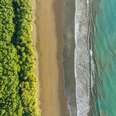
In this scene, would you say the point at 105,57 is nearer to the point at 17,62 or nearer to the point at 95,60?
the point at 95,60

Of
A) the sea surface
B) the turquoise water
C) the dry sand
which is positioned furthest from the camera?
the turquoise water

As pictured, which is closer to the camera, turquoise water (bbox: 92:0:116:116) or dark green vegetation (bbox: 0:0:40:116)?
dark green vegetation (bbox: 0:0:40:116)

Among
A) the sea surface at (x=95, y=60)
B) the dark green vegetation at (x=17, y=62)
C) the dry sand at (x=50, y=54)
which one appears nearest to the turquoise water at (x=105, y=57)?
the sea surface at (x=95, y=60)

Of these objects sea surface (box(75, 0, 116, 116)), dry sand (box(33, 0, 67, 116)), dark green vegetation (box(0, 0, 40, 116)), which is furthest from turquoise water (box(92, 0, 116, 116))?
dark green vegetation (box(0, 0, 40, 116))

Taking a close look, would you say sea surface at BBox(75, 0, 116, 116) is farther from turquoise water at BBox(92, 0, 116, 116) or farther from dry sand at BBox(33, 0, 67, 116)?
dry sand at BBox(33, 0, 67, 116)

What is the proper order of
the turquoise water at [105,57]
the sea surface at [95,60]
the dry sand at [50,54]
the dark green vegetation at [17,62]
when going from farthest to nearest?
the turquoise water at [105,57] → the sea surface at [95,60] → the dry sand at [50,54] → the dark green vegetation at [17,62]

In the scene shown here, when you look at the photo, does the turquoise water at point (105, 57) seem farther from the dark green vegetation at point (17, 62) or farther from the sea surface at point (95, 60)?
the dark green vegetation at point (17, 62)

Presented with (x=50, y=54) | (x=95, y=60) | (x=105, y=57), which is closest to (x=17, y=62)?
(x=50, y=54)
